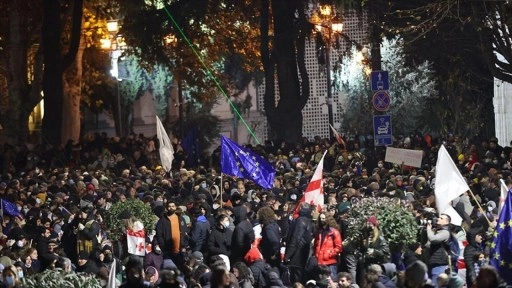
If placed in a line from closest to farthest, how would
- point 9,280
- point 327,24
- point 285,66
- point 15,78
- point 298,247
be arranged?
point 9,280 → point 298,247 → point 285,66 → point 327,24 → point 15,78

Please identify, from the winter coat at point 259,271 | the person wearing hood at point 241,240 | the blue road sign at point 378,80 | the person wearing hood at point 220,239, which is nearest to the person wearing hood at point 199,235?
the person wearing hood at point 220,239

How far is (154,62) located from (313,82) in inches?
834

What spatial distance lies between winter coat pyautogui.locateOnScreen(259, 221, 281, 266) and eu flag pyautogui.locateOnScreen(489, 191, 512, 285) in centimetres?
380

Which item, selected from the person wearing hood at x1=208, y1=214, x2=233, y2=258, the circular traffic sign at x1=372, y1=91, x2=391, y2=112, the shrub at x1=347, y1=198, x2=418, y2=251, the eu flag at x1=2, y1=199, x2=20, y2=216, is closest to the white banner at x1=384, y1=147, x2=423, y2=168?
the circular traffic sign at x1=372, y1=91, x2=391, y2=112

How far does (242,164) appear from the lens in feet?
89.9

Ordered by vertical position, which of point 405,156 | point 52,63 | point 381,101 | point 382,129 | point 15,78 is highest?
point 52,63

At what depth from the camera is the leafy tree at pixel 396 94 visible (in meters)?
59.2

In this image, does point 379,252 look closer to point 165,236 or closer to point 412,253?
point 412,253

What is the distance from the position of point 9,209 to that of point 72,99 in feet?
76.3

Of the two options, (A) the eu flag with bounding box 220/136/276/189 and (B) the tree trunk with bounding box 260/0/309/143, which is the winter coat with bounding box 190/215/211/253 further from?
(B) the tree trunk with bounding box 260/0/309/143

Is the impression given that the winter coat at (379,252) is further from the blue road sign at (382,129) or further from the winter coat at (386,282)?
the blue road sign at (382,129)

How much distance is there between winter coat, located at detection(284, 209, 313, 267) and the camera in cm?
2150

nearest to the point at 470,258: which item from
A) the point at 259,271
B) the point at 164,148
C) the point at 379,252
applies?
Result: the point at 379,252

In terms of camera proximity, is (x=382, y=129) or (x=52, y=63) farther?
(x=52, y=63)
